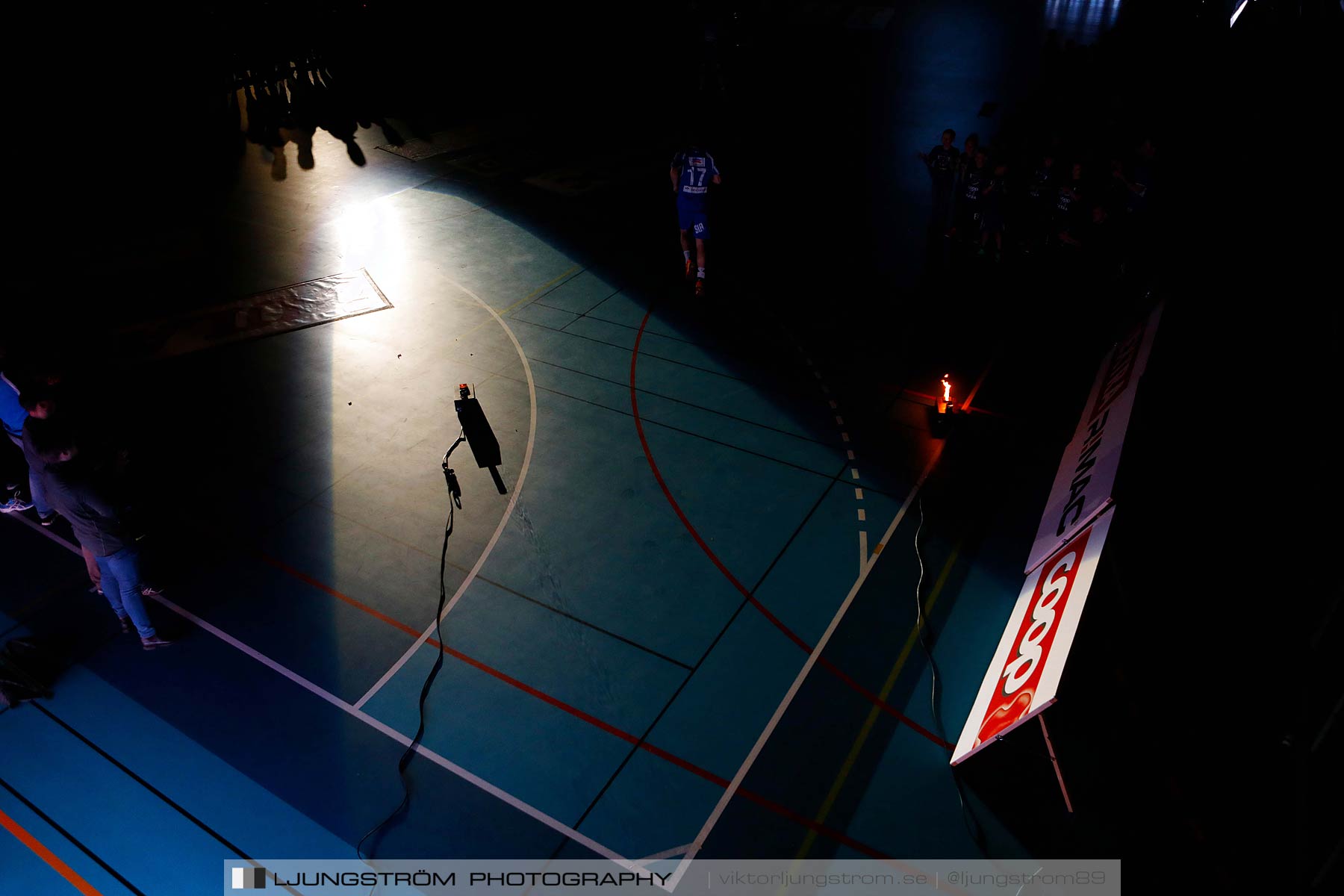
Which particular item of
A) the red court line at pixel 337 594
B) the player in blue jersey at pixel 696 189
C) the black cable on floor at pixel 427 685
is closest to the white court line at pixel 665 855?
the black cable on floor at pixel 427 685

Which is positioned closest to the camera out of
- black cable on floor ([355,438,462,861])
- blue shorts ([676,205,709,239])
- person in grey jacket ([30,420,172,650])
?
black cable on floor ([355,438,462,861])

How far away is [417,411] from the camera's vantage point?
446 inches

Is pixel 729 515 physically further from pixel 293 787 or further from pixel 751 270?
pixel 751 270

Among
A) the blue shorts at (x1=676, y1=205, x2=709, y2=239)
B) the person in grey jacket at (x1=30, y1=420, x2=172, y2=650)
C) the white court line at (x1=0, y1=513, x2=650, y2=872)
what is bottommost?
the white court line at (x1=0, y1=513, x2=650, y2=872)

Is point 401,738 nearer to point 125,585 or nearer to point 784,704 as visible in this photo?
point 125,585

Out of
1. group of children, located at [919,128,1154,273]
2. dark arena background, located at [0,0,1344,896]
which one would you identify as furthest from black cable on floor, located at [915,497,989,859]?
A: group of children, located at [919,128,1154,273]

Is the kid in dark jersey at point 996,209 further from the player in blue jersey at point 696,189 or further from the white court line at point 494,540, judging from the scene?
the white court line at point 494,540

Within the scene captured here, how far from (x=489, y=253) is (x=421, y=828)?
39.2ft

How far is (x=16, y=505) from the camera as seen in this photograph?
971cm

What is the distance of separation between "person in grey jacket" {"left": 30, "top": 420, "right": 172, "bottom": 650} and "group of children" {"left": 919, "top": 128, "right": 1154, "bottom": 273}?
13.3 meters

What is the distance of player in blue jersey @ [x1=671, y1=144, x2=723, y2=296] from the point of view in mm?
13391

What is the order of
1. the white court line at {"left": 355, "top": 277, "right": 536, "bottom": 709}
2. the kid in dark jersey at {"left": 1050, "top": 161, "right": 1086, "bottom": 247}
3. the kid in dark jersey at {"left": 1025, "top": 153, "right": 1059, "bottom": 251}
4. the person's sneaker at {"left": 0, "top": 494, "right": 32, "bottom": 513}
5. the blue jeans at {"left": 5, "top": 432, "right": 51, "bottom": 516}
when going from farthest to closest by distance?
the kid in dark jersey at {"left": 1025, "top": 153, "right": 1059, "bottom": 251} < the kid in dark jersey at {"left": 1050, "top": 161, "right": 1086, "bottom": 247} < the person's sneaker at {"left": 0, "top": 494, "right": 32, "bottom": 513} < the blue jeans at {"left": 5, "top": 432, "right": 51, "bottom": 516} < the white court line at {"left": 355, "top": 277, "right": 536, "bottom": 709}

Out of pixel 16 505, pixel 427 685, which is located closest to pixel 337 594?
pixel 427 685

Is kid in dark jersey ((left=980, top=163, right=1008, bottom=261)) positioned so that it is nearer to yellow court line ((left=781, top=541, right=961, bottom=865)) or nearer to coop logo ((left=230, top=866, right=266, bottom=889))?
yellow court line ((left=781, top=541, right=961, bottom=865))
